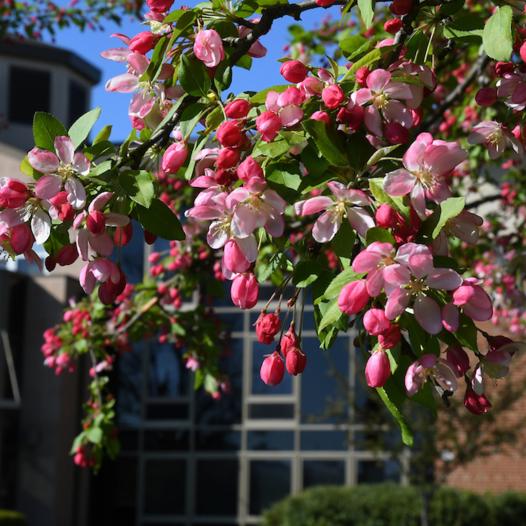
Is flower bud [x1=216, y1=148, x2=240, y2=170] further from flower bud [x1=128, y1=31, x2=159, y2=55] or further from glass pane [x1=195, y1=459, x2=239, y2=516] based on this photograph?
glass pane [x1=195, y1=459, x2=239, y2=516]

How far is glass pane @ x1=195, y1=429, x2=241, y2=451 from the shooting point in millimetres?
19172

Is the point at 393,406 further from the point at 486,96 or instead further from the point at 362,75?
the point at 486,96

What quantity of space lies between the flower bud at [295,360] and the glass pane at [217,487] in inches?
671

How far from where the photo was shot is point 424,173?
210cm

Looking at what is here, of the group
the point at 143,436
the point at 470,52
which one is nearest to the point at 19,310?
the point at 143,436

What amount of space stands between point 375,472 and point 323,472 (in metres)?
0.92

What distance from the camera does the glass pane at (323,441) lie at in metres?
18.5

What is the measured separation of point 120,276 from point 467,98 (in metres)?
5.27

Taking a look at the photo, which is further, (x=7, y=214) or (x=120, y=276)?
(x=120, y=276)

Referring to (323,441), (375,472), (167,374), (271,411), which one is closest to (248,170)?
(375,472)

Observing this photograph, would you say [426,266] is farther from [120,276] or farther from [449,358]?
[120,276]

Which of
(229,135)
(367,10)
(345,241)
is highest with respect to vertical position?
(367,10)

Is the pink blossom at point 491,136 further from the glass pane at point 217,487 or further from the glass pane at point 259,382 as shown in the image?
the glass pane at point 217,487

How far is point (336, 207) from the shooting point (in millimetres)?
2191
